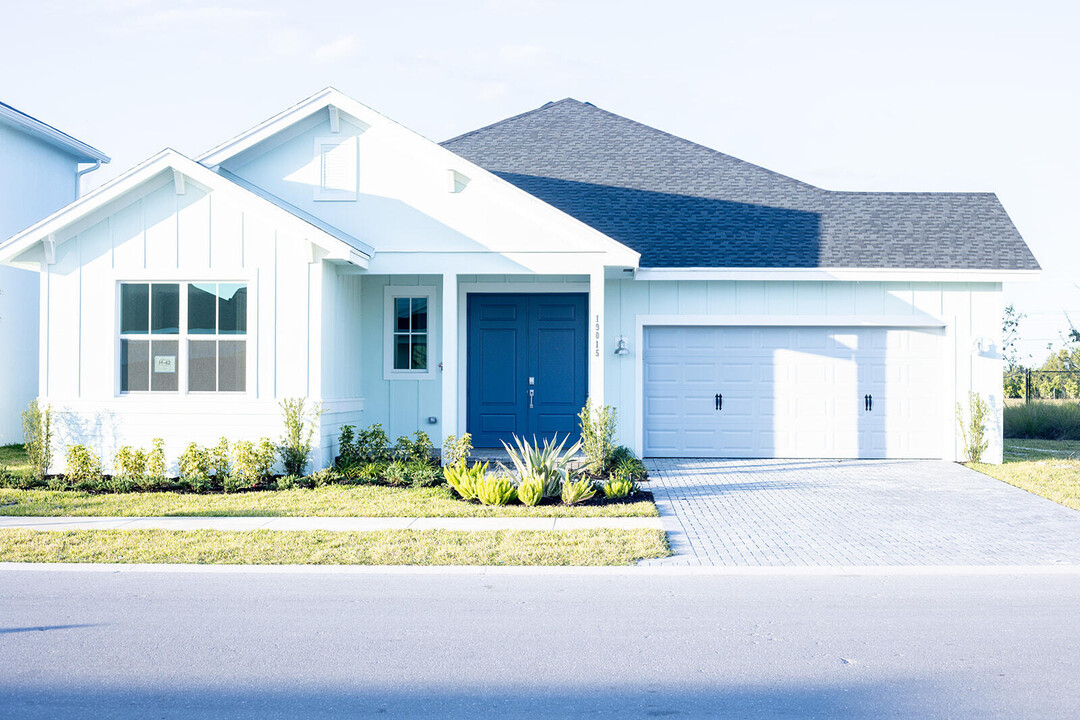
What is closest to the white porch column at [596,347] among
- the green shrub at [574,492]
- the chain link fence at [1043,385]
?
the green shrub at [574,492]

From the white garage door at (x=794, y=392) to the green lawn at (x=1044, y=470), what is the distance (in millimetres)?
1389

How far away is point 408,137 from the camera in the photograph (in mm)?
14641

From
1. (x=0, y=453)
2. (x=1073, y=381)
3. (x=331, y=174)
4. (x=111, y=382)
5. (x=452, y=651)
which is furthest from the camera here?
(x=1073, y=381)

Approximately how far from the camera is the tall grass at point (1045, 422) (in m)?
21.2

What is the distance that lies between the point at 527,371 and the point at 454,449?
10.1ft

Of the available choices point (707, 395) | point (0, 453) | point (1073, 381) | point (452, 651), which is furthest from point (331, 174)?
point (1073, 381)

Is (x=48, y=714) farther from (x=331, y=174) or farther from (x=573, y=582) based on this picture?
(x=331, y=174)

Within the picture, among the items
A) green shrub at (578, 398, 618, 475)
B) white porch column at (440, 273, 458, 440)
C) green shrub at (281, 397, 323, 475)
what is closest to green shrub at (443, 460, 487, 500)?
white porch column at (440, 273, 458, 440)

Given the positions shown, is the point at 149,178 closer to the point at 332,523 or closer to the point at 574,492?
the point at 332,523

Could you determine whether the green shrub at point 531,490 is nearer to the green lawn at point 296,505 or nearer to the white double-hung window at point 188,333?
the green lawn at point 296,505

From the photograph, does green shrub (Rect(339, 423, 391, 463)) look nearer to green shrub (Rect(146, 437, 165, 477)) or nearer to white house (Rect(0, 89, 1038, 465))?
white house (Rect(0, 89, 1038, 465))

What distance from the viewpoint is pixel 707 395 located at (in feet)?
53.0

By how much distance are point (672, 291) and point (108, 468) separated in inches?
352

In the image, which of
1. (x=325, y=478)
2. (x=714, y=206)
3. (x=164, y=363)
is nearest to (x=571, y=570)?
(x=325, y=478)
